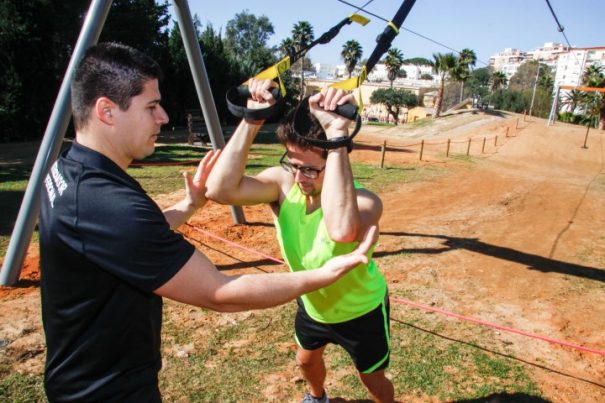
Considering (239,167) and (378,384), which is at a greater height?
(239,167)

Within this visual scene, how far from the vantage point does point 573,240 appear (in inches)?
330

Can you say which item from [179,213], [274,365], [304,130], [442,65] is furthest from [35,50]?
[442,65]

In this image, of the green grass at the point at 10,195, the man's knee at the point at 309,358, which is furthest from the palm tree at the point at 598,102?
the man's knee at the point at 309,358

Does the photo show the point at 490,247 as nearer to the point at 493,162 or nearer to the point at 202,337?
the point at 202,337

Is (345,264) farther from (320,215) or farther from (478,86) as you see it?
(478,86)

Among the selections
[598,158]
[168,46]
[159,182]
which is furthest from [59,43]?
[598,158]

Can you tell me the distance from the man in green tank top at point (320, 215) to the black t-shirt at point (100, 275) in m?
0.90

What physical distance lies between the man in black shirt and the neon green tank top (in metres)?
0.65

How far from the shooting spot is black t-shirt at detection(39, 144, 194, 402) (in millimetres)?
1352

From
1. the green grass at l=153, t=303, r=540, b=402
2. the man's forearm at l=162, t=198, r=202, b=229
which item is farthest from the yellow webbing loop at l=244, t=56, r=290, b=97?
the green grass at l=153, t=303, r=540, b=402

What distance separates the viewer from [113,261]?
136 centimetres

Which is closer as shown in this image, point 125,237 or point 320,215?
point 125,237

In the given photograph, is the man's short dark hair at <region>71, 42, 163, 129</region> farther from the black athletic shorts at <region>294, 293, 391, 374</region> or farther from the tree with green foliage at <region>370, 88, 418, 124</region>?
the tree with green foliage at <region>370, 88, 418, 124</region>

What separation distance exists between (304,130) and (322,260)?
75cm
